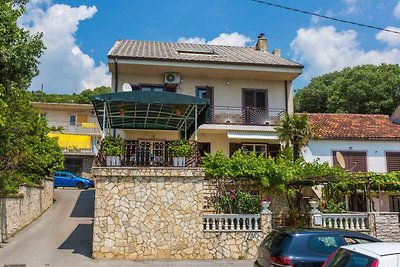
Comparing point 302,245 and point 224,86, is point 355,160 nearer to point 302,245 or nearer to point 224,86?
point 224,86

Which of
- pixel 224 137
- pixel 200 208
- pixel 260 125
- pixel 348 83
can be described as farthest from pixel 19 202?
pixel 348 83

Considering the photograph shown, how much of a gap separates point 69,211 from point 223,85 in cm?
1159

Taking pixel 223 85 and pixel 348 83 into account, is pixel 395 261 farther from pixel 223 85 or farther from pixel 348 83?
pixel 348 83

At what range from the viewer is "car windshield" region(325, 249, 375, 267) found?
553cm

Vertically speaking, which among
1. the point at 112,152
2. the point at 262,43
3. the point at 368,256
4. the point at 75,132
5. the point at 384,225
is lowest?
the point at 384,225

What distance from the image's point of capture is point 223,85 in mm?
24094

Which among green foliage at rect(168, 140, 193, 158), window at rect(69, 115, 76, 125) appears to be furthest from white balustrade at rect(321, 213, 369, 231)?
window at rect(69, 115, 76, 125)

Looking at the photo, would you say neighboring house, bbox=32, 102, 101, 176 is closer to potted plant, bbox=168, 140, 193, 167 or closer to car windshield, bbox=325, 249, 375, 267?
potted plant, bbox=168, 140, 193, 167

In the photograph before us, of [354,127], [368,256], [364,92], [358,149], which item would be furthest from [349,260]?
[364,92]

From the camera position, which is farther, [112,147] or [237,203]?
[237,203]

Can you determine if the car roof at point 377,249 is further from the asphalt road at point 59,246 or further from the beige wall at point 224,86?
the beige wall at point 224,86

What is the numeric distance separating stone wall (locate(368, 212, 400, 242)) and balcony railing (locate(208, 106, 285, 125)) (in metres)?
8.98

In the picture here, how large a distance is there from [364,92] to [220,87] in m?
24.8

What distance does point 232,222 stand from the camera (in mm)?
14914
